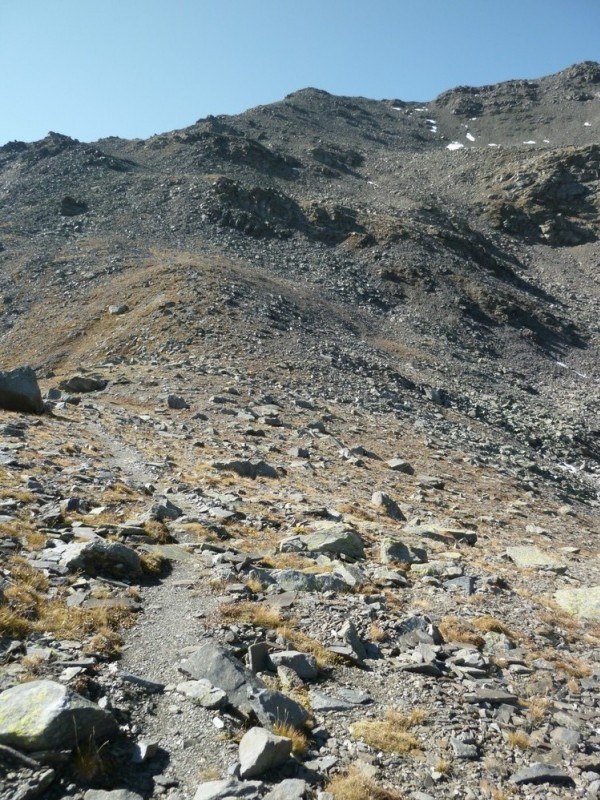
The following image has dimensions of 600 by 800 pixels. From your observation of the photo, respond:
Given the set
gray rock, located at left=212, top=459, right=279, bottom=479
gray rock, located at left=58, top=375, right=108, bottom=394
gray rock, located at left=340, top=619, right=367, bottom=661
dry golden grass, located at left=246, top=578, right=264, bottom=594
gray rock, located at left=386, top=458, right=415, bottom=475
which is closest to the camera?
gray rock, located at left=340, top=619, right=367, bottom=661

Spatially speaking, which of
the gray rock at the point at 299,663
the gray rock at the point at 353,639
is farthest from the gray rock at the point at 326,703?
the gray rock at the point at 353,639

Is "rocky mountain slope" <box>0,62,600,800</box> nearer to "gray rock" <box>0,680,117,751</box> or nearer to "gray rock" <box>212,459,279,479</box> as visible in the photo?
"gray rock" <box>0,680,117,751</box>

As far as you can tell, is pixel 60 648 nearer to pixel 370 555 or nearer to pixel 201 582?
pixel 201 582

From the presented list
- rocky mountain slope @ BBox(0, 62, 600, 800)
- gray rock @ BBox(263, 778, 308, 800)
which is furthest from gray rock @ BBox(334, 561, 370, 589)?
gray rock @ BBox(263, 778, 308, 800)

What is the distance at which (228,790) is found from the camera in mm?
5488

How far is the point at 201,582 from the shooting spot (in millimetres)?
10211

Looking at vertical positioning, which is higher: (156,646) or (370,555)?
(156,646)

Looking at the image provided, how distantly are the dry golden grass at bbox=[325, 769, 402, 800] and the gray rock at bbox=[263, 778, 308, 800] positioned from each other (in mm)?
313

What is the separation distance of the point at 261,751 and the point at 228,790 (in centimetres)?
49

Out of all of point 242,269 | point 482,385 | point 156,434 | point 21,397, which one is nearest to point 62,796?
point 156,434

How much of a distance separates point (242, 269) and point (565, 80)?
498 ft

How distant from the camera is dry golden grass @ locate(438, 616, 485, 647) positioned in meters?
9.54

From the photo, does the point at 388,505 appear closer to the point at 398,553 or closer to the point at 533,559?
the point at 533,559

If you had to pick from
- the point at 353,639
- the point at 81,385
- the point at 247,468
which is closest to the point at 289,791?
the point at 353,639
